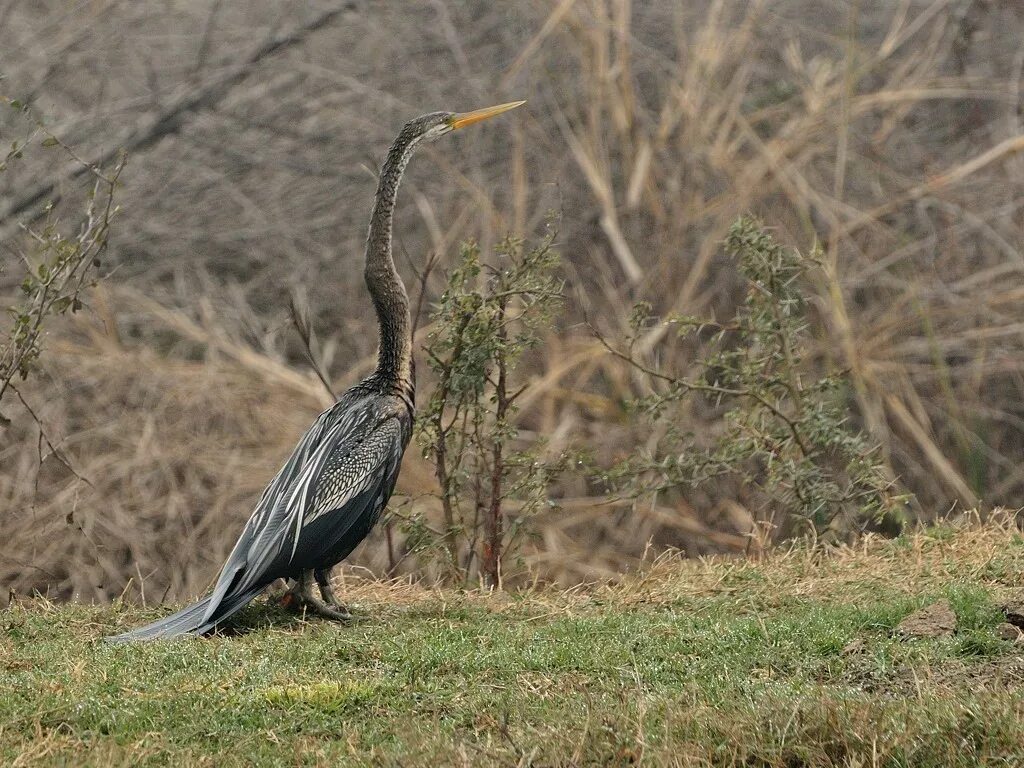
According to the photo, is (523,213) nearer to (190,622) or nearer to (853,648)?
(190,622)

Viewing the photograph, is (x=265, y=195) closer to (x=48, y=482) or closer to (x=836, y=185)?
(x=48, y=482)

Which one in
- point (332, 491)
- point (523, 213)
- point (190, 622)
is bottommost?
point (190, 622)

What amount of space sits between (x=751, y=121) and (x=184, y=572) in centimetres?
685

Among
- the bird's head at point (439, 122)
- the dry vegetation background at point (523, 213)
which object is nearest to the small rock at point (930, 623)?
the bird's head at point (439, 122)

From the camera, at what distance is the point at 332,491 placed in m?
7.44

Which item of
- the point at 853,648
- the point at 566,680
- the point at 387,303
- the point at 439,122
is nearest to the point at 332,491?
the point at 387,303

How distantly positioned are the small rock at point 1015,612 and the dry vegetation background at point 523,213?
18.3ft

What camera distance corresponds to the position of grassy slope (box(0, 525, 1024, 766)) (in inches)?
189

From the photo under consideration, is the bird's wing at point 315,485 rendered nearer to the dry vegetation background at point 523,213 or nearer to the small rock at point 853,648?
the small rock at point 853,648

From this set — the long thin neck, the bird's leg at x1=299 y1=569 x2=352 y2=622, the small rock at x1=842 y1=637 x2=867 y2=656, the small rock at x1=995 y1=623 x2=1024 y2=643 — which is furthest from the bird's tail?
the small rock at x1=995 y1=623 x2=1024 y2=643

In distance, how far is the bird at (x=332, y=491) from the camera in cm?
710

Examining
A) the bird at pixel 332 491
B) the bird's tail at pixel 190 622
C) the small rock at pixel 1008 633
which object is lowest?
the small rock at pixel 1008 633

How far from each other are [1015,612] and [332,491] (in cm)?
324

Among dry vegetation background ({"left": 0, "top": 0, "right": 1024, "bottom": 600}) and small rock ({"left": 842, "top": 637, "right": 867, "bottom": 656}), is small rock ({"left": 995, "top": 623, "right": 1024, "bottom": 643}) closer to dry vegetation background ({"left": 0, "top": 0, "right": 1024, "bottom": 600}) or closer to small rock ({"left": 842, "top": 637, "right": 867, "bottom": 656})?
small rock ({"left": 842, "top": 637, "right": 867, "bottom": 656})
